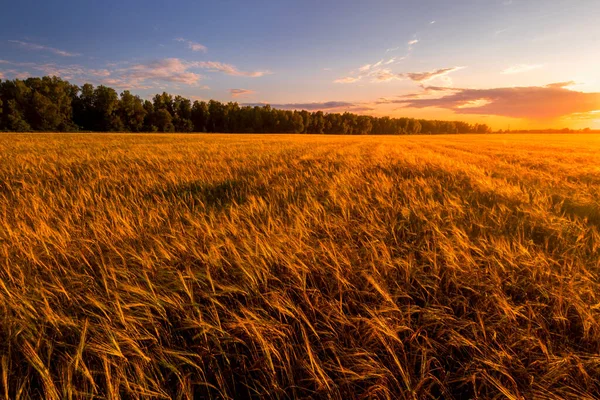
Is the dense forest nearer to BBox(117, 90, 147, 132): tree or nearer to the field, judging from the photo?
BBox(117, 90, 147, 132): tree

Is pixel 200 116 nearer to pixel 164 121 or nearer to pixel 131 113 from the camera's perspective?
pixel 164 121

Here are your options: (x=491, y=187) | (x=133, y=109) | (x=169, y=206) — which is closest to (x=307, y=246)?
(x=169, y=206)

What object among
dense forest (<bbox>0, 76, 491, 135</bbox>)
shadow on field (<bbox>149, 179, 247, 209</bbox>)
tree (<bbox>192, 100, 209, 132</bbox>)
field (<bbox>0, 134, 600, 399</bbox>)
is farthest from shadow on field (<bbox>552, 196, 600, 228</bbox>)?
tree (<bbox>192, 100, 209, 132</bbox>)

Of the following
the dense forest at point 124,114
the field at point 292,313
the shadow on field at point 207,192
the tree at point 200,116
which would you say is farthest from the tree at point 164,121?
the field at point 292,313

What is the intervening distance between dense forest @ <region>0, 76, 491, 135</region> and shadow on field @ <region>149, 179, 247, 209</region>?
72912 mm

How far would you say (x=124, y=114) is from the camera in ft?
218

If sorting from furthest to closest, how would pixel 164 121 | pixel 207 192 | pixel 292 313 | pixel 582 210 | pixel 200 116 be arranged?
pixel 200 116, pixel 164 121, pixel 207 192, pixel 582 210, pixel 292 313

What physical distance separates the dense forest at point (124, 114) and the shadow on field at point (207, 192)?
239 feet

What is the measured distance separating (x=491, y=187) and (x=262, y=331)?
13.3 feet

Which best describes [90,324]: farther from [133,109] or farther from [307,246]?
[133,109]

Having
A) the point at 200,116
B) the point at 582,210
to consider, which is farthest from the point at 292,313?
the point at 200,116

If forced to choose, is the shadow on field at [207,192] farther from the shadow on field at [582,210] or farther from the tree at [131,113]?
the tree at [131,113]

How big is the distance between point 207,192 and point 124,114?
78.7 metres

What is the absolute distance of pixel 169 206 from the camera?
9.35 ft
